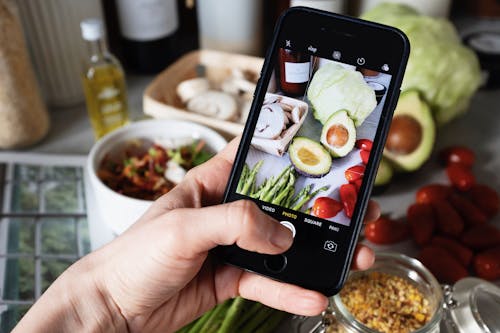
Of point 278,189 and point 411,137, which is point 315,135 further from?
point 411,137

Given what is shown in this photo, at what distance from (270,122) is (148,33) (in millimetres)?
581

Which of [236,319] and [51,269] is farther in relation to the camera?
[51,269]

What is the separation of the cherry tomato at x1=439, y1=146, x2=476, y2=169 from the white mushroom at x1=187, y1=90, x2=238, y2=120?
0.38 m

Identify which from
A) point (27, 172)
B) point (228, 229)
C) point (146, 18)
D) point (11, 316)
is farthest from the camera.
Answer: point (146, 18)

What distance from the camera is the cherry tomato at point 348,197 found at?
527 millimetres

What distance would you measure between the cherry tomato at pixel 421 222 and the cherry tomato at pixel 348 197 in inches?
10.4

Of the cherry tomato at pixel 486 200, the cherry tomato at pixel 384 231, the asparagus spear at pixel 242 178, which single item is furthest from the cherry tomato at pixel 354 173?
the cherry tomato at pixel 486 200

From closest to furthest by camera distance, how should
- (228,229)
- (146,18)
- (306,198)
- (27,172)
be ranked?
(228,229) < (306,198) < (27,172) < (146,18)

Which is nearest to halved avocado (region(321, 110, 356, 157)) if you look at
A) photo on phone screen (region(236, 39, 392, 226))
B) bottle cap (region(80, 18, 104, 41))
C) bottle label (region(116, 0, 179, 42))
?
photo on phone screen (region(236, 39, 392, 226))

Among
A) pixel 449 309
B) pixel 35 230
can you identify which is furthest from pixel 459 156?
pixel 35 230

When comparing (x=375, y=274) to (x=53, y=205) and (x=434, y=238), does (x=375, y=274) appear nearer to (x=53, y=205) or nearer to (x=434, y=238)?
(x=434, y=238)

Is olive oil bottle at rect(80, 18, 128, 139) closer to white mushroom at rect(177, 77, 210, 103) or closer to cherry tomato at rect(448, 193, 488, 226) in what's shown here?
white mushroom at rect(177, 77, 210, 103)

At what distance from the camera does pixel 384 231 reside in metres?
0.76

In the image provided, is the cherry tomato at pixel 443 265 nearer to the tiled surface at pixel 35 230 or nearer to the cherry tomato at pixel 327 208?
the cherry tomato at pixel 327 208
